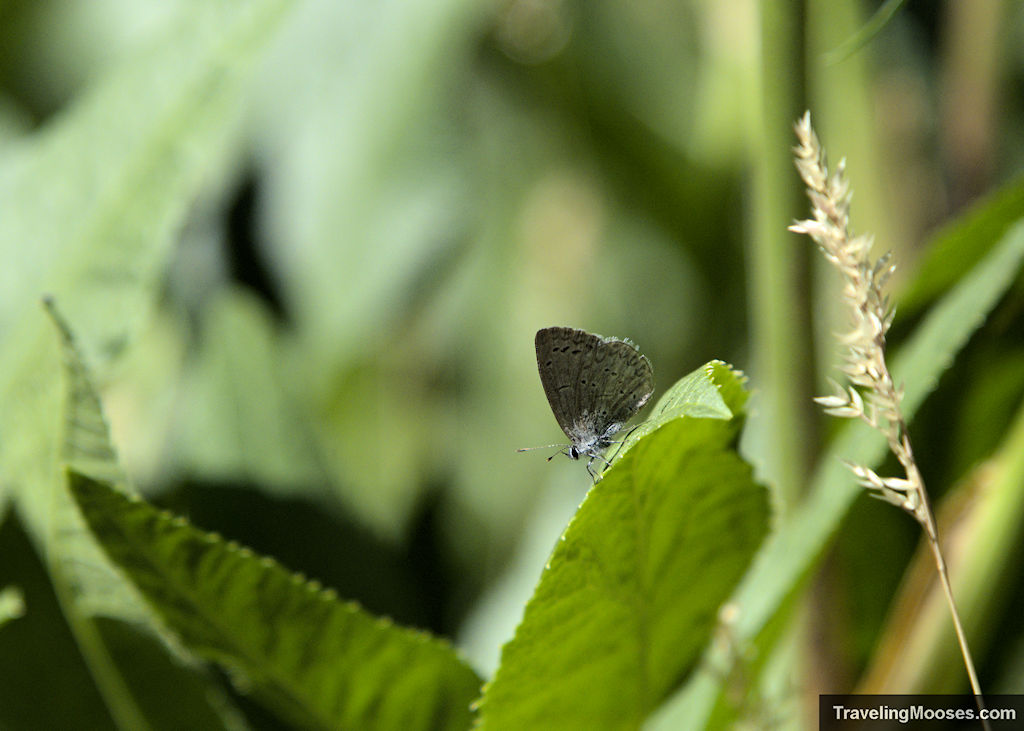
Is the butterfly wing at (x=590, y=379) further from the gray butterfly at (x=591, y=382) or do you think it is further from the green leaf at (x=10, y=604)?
the green leaf at (x=10, y=604)

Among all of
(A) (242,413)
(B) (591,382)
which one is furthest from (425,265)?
(B) (591,382)

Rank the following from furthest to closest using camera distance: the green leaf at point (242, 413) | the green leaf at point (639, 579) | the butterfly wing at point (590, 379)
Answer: the green leaf at point (242, 413) < the butterfly wing at point (590, 379) < the green leaf at point (639, 579)

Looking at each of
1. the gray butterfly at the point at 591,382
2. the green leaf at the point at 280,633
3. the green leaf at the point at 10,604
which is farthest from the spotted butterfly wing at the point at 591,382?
the green leaf at the point at 10,604

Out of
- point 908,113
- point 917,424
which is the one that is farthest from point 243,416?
point 908,113

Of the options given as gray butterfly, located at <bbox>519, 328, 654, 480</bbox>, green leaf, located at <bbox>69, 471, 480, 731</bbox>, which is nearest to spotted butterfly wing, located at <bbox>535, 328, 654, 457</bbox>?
gray butterfly, located at <bbox>519, 328, 654, 480</bbox>

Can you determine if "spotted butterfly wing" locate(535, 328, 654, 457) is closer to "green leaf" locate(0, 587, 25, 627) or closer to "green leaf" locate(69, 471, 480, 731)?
"green leaf" locate(69, 471, 480, 731)
